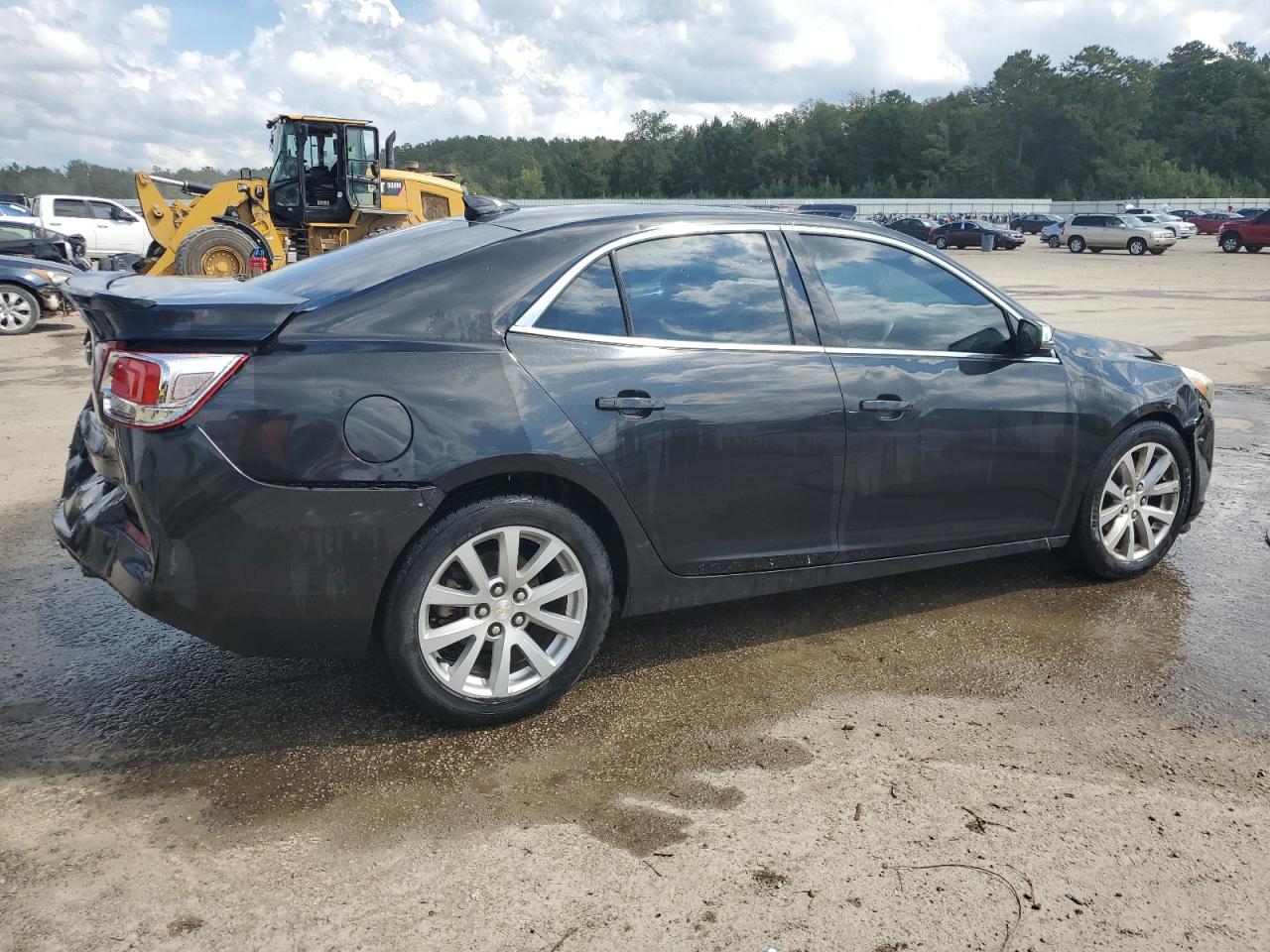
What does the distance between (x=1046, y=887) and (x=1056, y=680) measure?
4.57ft

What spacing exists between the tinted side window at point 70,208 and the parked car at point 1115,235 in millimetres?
36836

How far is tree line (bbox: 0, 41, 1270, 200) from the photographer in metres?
101

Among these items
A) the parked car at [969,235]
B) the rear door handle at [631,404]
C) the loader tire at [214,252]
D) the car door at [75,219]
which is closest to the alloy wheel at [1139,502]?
the rear door handle at [631,404]

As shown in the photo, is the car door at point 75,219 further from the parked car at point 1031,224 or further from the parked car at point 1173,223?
the parked car at point 1031,224

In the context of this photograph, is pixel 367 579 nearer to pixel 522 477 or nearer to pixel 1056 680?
pixel 522 477

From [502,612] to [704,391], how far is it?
104 cm

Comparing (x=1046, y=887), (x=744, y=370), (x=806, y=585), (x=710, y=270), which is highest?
(x=710, y=270)

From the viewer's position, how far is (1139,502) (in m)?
5.02

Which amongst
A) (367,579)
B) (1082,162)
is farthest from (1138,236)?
(1082,162)

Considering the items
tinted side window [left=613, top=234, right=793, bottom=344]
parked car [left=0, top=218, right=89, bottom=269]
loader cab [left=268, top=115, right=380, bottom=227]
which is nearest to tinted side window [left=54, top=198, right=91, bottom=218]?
parked car [left=0, top=218, right=89, bottom=269]

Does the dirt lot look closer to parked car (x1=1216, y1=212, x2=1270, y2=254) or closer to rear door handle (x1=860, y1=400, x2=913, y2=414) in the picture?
rear door handle (x1=860, y1=400, x2=913, y2=414)

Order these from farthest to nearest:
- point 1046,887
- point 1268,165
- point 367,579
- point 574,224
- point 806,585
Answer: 1. point 1268,165
2. point 806,585
3. point 574,224
4. point 367,579
5. point 1046,887

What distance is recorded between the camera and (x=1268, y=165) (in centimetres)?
10731

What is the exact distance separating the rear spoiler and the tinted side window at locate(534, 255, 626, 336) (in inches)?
32.7
